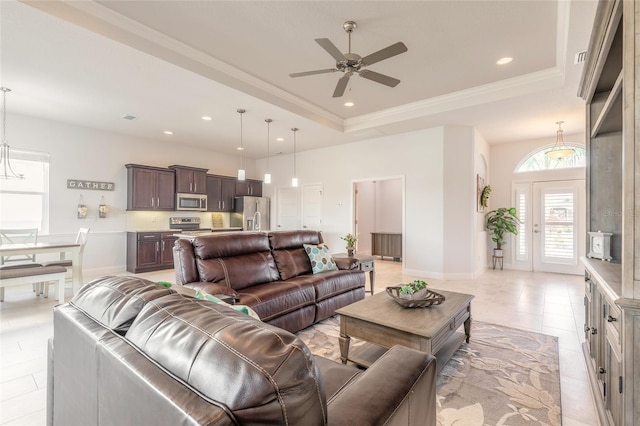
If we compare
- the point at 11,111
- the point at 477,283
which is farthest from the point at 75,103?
the point at 477,283

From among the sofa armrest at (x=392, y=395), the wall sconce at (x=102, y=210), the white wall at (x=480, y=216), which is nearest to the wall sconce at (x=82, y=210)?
the wall sconce at (x=102, y=210)

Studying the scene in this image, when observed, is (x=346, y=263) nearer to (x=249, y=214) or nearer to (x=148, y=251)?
(x=148, y=251)

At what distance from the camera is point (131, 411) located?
2.52 ft

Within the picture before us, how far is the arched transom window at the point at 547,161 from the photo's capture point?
247 inches

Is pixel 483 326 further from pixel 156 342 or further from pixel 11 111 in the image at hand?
pixel 11 111

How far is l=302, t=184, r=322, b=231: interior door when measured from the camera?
25.3 feet

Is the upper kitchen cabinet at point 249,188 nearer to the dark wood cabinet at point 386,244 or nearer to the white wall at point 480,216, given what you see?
the dark wood cabinet at point 386,244

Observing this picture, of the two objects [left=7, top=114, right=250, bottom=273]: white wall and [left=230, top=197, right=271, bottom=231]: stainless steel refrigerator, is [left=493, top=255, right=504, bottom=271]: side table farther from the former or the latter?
[left=7, top=114, right=250, bottom=273]: white wall

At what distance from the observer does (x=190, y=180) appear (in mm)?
7102

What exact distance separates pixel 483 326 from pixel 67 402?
3506 mm

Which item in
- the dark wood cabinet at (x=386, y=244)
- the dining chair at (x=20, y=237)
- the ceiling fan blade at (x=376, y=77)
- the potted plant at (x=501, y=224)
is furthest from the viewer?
the dark wood cabinet at (x=386, y=244)

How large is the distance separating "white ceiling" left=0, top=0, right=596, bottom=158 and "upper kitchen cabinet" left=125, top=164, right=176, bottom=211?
1040 mm

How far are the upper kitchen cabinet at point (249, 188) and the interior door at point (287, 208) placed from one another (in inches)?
24.4

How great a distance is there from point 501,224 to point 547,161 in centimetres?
171
